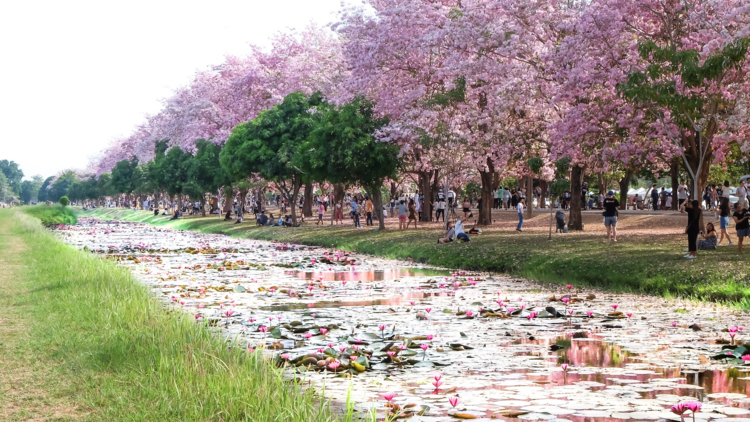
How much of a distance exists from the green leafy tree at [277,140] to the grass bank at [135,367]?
132ft

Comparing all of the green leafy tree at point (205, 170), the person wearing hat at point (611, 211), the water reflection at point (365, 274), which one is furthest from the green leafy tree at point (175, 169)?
the water reflection at point (365, 274)

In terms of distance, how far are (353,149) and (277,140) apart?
14617 millimetres

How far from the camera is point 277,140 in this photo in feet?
188

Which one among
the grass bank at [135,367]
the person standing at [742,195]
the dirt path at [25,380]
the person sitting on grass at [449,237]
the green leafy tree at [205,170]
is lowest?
the dirt path at [25,380]

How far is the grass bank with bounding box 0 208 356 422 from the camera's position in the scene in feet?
25.0

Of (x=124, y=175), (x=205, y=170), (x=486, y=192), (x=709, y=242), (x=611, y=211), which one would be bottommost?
(x=709, y=242)

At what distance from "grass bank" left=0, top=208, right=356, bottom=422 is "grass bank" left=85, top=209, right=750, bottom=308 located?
1106 cm

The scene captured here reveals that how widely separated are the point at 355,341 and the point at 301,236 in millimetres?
35938

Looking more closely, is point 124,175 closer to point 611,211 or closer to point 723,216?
point 611,211

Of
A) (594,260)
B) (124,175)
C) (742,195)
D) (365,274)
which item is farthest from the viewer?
(124,175)

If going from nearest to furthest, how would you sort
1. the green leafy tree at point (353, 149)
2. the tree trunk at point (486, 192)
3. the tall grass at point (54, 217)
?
the tree trunk at point (486, 192) < the green leafy tree at point (353, 149) < the tall grass at point (54, 217)

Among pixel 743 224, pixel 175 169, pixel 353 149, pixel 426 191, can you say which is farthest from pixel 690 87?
pixel 175 169

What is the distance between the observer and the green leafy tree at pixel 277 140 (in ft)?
185

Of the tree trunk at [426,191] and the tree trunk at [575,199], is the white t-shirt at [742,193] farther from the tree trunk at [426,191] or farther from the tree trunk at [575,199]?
the tree trunk at [426,191]
